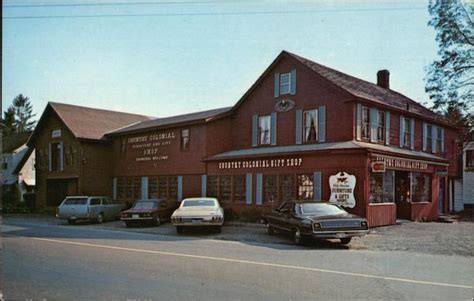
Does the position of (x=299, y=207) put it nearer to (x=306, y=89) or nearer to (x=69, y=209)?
(x=306, y=89)

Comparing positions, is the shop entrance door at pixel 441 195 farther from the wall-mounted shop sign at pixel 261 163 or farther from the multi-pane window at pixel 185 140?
the multi-pane window at pixel 185 140

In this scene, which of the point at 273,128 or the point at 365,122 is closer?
the point at 365,122

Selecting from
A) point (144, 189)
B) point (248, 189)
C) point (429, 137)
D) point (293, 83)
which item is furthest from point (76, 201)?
point (429, 137)

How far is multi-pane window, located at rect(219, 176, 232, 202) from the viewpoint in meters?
26.3

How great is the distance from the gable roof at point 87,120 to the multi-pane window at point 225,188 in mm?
12221

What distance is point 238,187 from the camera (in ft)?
84.8

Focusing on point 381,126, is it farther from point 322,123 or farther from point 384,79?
point 384,79

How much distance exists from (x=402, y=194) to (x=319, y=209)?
32.8ft

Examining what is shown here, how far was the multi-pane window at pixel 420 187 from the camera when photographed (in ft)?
82.0

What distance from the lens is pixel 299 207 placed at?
17.0 metres

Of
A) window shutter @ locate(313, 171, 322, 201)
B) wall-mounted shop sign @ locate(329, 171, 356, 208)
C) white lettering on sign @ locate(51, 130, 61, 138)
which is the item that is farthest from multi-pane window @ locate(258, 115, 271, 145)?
white lettering on sign @ locate(51, 130, 61, 138)

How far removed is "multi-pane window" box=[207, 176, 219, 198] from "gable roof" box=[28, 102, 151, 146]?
1121 centimetres

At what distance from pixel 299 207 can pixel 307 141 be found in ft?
28.1

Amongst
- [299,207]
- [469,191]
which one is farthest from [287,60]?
[469,191]
